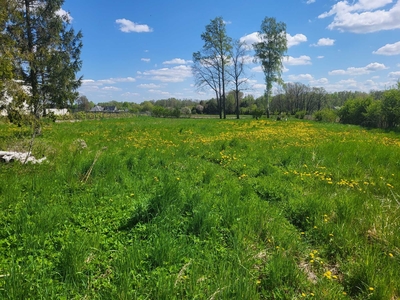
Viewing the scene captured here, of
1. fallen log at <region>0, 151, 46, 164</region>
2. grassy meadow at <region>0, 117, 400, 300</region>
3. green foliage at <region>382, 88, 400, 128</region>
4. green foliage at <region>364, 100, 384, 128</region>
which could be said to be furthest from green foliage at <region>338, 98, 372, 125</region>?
fallen log at <region>0, 151, 46, 164</region>

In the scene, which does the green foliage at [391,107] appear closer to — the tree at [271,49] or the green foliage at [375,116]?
the green foliage at [375,116]

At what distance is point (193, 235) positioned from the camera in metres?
3.63

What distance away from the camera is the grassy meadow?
2637 millimetres

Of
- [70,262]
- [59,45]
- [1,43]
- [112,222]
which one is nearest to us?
[70,262]

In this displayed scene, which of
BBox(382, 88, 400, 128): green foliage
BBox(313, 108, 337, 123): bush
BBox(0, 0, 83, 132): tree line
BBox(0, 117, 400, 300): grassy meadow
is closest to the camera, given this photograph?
BBox(0, 117, 400, 300): grassy meadow

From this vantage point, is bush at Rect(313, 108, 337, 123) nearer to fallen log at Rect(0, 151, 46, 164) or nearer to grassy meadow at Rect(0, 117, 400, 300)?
grassy meadow at Rect(0, 117, 400, 300)

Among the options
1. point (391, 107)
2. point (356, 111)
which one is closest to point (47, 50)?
point (391, 107)

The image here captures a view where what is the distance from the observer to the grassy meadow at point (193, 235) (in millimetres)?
2637

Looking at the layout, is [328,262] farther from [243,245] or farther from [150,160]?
[150,160]

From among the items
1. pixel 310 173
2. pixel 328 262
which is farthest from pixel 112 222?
pixel 310 173

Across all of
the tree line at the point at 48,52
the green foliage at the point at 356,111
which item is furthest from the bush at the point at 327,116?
the tree line at the point at 48,52

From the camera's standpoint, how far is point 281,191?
18.5 feet

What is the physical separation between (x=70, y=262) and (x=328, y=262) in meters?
3.27

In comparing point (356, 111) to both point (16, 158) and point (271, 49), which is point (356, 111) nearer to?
point (271, 49)
